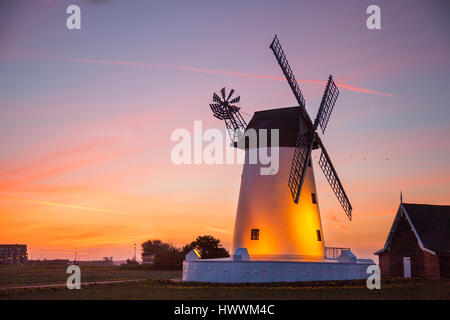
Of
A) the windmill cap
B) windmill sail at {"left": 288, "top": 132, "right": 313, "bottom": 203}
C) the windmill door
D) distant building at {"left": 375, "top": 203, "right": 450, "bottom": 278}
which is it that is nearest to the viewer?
windmill sail at {"left": 288, "top": 132, "right": 313, "bottom": 203}

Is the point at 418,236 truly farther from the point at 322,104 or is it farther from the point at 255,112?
the point at 255,112

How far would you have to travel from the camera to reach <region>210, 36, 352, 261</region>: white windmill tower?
3244 cm

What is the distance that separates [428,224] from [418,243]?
1.77 meters

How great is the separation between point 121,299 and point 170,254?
42.4 meters

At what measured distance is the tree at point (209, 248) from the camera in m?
50.5

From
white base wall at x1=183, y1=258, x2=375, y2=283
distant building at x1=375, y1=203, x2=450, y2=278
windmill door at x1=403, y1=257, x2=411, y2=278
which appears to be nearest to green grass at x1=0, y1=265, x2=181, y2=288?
white base wall at x1=183, y1=258, x2=375, y2=283

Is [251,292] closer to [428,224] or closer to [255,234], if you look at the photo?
[255,234]

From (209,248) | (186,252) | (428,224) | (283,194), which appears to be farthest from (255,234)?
(186,252)

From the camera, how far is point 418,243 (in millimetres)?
39625

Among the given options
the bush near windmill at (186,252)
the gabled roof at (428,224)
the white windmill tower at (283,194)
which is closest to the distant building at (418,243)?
the gabled roof at (428,224)

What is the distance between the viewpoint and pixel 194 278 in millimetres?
31688

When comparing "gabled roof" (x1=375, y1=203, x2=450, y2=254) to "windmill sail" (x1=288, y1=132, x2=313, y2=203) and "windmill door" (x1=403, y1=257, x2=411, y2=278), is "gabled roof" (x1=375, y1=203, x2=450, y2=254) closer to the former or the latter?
"windmill door" (x1=403, y1=257, x2=411, y2=278)

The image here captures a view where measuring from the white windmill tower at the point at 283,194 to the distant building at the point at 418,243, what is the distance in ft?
33.5
